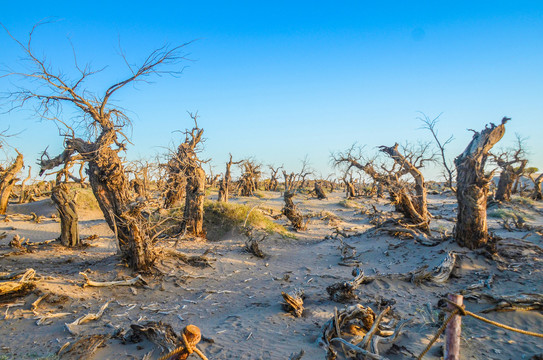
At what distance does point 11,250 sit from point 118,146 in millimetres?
4239

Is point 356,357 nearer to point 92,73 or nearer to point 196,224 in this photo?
point 92,73

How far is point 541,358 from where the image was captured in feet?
12.3

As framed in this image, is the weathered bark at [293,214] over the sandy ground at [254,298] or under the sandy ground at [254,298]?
over

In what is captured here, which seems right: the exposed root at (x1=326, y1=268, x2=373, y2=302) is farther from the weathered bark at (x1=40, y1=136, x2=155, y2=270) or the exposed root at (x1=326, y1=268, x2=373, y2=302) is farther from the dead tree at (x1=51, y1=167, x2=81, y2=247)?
the dead tree at (x1=51, y1=167, x2=81, y2=247)

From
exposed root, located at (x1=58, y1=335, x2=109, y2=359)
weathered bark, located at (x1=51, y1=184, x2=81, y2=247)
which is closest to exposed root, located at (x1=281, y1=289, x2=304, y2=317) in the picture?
exposed root, located at (x1=58, y1=335, x2=109, y2=359)

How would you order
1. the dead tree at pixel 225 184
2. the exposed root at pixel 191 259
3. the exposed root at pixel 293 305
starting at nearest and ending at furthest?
the exposed root at pixel 293 305, the exposed root at pixel 191 259, the dead tree at pixel 225 184

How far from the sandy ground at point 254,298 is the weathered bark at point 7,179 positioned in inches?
216

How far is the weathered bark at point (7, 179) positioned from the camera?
47.3 feet

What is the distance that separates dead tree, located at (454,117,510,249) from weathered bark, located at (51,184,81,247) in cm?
1009

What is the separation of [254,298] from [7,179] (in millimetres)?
14919

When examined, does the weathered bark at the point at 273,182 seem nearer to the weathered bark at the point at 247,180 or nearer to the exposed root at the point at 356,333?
the weathered bark at the point at 247,180

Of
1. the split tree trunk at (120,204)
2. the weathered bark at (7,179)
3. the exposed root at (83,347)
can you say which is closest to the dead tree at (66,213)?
the split tree trunk at (120,204)

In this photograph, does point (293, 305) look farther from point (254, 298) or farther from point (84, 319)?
point (84, 319)

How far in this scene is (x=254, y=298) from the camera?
5887 mm
